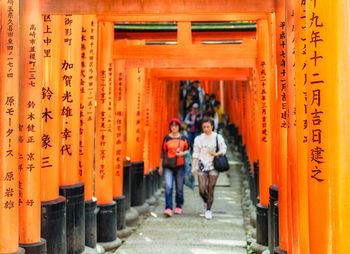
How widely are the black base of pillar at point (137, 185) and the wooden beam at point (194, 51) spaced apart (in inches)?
104

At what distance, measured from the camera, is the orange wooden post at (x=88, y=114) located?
18.7 ft

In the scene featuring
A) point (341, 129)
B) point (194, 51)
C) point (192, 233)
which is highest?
point (194, 51)

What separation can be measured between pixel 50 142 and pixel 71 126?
0.67 metres

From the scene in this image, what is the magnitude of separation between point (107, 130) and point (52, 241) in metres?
2.18

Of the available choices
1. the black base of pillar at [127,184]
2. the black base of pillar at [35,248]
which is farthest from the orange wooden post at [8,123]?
the black base of pillar at [127,184]

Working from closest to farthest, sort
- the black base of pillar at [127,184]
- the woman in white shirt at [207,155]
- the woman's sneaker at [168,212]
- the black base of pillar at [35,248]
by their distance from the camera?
1. the black base of pillar at [35,248]
2. the woman in white shirt at [207,155]
3. the black base of pillar at [127,184]
4. the woman's sneaker at [168,212]

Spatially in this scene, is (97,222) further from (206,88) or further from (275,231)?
(206,88)

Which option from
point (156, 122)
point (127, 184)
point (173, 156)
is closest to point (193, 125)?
point (156, 122)

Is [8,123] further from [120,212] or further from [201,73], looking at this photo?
[201,73]

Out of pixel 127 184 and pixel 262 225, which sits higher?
pixel 127 184

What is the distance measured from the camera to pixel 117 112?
7.47 meters

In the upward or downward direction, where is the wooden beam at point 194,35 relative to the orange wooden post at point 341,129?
upward

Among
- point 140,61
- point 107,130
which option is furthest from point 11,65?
point 140,61

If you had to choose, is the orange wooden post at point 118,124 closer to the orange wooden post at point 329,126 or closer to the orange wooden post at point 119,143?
the orange wooden post at point 119,143
